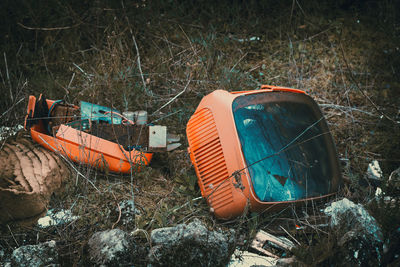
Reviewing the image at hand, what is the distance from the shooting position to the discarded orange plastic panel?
274cm

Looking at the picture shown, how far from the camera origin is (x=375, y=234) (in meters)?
2.28

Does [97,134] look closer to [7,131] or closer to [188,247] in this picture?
[7,131]

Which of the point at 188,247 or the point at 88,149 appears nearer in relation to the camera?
the point at 188,247

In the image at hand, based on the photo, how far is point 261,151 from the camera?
2574mm

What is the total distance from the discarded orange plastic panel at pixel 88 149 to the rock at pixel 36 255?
29.5 inches

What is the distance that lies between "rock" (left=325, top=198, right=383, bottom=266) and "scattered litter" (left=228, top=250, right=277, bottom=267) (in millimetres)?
429

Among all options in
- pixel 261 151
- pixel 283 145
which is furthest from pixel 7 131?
pixel 283 145

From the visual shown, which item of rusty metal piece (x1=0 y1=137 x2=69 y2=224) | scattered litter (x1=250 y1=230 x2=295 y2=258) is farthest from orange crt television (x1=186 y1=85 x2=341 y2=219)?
rusty metal piece (x1=0 y1=137 x2=69 y2=224)

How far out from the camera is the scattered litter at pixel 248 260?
2316 millimetres

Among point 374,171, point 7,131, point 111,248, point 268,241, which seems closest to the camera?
point 111,248

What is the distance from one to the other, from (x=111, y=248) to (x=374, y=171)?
7.41ft

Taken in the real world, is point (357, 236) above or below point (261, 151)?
below

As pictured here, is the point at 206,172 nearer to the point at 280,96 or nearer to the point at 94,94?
the point at 280,96

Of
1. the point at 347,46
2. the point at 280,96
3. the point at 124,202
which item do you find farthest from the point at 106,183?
the point at 347,46
